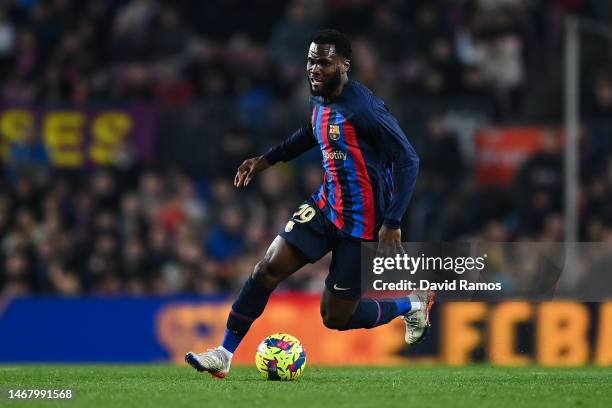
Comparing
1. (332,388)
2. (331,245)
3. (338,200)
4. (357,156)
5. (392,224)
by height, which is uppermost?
(357,156)

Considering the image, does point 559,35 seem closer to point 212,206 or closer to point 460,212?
point 460,212

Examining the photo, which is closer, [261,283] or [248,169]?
[261,283]

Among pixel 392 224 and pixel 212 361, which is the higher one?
pixel 392 224

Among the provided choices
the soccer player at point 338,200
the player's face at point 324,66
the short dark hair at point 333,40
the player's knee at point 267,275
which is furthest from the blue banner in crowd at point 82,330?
the short dark hair at point 333,40

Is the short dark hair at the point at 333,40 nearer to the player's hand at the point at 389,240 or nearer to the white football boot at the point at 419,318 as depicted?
the player's hand at the point at 389,240

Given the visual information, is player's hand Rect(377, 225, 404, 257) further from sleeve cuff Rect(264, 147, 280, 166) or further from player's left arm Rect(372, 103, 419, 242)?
sleeve cuff Rect(264, 147, 280, 166)

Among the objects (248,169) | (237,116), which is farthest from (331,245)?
(237,116)

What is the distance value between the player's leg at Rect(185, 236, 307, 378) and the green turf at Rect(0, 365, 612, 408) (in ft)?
0.45

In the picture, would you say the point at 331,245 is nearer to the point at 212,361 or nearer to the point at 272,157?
the point at 272,157

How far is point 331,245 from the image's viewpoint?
9.51 meters

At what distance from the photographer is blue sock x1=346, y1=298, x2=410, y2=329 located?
9.64 meters

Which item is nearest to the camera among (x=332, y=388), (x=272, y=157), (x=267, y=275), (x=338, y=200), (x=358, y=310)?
(x=332, y=388)

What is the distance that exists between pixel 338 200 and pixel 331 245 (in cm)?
32

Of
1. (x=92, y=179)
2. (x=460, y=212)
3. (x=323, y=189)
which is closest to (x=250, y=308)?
(x=323, y=189)
